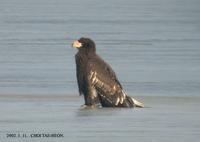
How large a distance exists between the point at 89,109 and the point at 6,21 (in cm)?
1998

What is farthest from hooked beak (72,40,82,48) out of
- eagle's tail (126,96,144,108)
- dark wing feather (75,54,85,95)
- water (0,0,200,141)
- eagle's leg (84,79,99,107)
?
eagle's tail (126,96,144,108)

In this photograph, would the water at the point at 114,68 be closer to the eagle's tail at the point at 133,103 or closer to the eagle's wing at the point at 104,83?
the eagle's tail at the point at 133,103

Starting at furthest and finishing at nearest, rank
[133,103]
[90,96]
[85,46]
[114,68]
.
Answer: [114,68], [90,96], [85,46], [133,103]

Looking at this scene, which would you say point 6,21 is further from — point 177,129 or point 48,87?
point 177,129

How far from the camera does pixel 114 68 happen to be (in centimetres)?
1995

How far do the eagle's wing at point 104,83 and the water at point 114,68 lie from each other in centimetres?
42

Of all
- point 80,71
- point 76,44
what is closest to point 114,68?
point 80,71

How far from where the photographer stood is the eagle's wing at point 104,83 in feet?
48.1

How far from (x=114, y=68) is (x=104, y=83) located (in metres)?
5.14

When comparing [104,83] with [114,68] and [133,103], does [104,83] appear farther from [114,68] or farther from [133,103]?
[114,68]

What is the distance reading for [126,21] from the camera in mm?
33781

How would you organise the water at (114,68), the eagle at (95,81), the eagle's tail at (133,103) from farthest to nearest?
the eagle at (95,81), the eagle's tail at (133,103), the water at (114,68)

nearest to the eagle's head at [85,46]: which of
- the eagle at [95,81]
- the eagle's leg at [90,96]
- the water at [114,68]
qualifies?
the eagle at [95,81]

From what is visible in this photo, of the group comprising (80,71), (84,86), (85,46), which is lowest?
(84,86)
